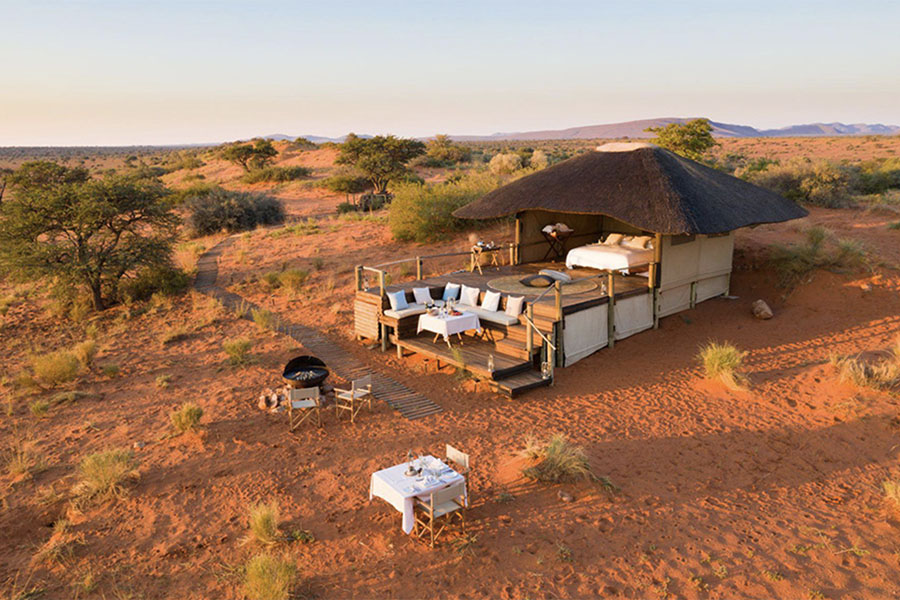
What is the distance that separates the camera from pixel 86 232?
A: 1772 centimetres

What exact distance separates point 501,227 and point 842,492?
15709mm

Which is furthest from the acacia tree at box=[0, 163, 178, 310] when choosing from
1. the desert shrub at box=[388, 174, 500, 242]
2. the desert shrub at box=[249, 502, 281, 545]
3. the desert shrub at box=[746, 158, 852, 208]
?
the desert shrub at box=[746, 158, 852, 208]

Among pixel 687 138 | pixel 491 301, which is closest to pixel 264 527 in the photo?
pixel 491 301

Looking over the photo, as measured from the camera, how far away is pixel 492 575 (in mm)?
5664

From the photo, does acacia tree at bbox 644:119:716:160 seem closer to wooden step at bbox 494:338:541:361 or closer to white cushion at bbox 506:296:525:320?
white cushion at bbox 506:296:525:320

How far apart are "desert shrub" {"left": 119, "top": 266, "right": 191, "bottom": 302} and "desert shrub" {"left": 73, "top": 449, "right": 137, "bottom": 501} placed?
38.7 ft

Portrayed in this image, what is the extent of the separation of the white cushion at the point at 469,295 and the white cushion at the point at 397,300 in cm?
124

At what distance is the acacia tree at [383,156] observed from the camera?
115 feet

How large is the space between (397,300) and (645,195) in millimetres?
5639

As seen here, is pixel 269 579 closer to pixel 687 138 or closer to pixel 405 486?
pixel 405 486

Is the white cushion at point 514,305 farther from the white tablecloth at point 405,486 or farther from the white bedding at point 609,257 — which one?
the white tablecloth at point 405,486

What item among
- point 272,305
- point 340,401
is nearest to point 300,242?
point 272,305

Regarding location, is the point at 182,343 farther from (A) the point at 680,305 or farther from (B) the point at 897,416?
(B) the point at 897,416

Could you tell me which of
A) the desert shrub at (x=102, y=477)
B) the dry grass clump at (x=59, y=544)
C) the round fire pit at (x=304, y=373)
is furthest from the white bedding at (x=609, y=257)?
the dry grass clump at (x=59, y=544)
